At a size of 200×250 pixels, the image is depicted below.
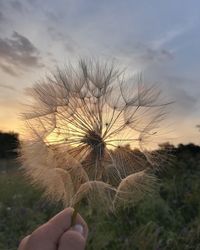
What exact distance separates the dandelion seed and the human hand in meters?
0.29

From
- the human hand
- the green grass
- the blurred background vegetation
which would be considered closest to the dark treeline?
the blurred background vegetation

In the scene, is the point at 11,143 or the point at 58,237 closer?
the point at 58,237

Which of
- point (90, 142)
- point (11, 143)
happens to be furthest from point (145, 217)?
point (90, 142)

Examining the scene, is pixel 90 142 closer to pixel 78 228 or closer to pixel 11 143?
pixel 78 228

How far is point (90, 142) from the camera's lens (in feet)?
6.62

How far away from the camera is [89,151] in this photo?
201cm

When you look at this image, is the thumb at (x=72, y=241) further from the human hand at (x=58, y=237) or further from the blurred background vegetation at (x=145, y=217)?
the blurred background vegetation at (x=145, y=217)

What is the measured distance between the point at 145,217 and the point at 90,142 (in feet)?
13.9

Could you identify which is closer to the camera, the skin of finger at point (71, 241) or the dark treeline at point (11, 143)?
the skin of finger at point (71, 241)

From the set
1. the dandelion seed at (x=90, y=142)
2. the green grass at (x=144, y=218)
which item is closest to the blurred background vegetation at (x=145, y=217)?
the green grass at (x=144, y=218)

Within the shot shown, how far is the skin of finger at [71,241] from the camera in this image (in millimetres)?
1546

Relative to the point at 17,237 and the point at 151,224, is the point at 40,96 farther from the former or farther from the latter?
the point at 17,237

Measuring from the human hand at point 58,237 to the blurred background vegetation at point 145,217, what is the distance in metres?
3.05

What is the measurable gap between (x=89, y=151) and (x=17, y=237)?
14.8ft
